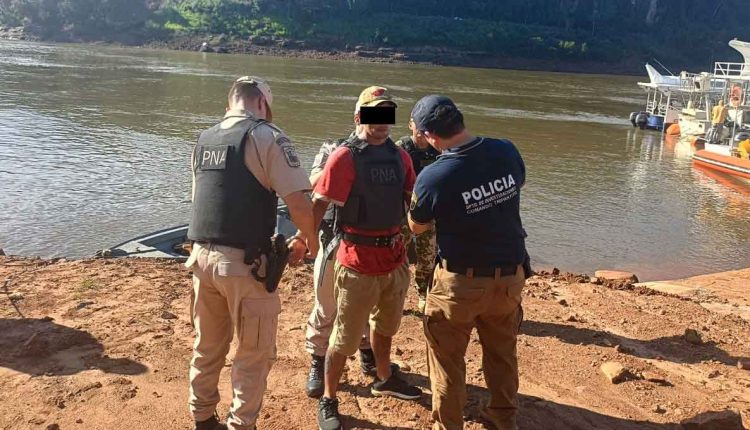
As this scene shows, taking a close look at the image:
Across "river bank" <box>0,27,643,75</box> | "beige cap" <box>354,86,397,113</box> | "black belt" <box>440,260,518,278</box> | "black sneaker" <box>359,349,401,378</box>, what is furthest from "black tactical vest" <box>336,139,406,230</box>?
"river bank" <box>0,27,643,75</box>

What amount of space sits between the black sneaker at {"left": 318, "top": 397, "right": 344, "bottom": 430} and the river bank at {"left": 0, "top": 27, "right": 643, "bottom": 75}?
75.0 meters

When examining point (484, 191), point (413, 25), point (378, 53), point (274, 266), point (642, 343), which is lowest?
point (642, 343)

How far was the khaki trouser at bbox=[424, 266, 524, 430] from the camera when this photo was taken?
11.4 ft

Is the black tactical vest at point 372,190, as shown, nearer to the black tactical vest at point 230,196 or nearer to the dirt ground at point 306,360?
the black tactical vest at point 230,196

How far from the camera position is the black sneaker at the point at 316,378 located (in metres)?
4.38

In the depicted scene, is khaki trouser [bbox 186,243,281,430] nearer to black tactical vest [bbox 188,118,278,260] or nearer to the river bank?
black tactical vest [bbox 188,118,278,260]

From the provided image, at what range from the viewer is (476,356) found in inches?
202

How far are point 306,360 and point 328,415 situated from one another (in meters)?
1.03

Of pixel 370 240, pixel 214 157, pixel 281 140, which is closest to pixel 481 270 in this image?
pixel 370 240

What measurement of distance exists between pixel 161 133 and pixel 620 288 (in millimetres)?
16982

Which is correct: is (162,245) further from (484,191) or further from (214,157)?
(484,191)

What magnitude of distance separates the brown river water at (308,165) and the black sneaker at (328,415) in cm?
680

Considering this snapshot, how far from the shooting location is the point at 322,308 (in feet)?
14.5

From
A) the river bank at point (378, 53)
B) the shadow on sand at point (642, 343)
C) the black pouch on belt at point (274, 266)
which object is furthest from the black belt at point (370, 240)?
the river bank at point (378, 53)
